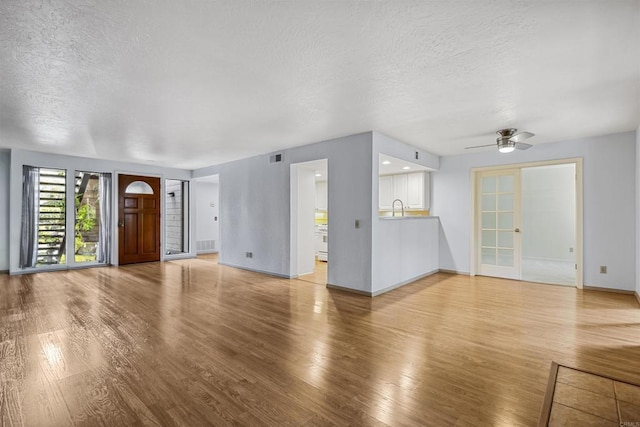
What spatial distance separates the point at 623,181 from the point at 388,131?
372cm

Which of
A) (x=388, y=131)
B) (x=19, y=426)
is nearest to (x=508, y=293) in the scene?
(x=388, y=131)

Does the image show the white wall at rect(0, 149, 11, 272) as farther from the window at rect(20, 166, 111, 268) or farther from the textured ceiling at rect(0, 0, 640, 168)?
the textured ceiling at rect(0, 0, 640, 168)

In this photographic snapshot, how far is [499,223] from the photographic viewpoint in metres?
6.06

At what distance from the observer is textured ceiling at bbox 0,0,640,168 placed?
1932 mm

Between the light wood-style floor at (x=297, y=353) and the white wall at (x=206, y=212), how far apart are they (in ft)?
16.0

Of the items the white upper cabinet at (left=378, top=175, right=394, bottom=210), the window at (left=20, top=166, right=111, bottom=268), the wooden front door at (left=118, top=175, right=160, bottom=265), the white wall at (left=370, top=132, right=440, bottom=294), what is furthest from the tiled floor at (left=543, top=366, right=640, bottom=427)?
the window at (left=20, top=166, right=111, bottom=268)

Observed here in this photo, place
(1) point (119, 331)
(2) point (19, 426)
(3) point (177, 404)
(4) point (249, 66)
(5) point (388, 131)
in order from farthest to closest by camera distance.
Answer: (5) point (388, 131) → (1) point (119, 331) → (4) point (249, 66) → (3) point (177, 404) → (2) point (19, 426)

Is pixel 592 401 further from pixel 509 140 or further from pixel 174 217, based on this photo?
pixel 174 217

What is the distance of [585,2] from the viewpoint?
183cm

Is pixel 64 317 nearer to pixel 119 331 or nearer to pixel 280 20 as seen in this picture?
pixel 119 331

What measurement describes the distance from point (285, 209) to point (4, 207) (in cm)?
575

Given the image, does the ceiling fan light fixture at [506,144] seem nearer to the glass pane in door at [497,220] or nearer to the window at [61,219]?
the glass pane in door at [497,220]

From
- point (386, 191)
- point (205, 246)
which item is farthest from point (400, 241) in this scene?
point (205, 246)

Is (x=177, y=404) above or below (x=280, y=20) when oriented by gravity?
below
